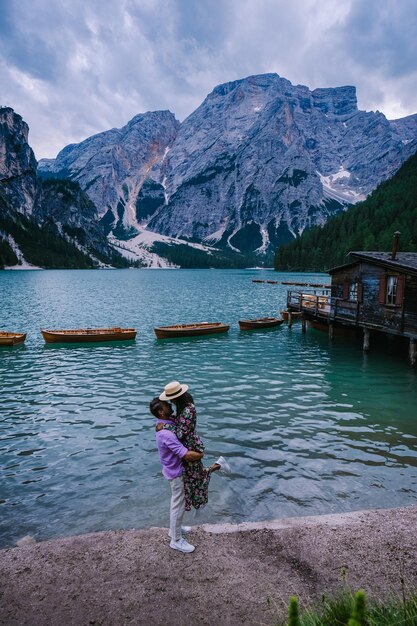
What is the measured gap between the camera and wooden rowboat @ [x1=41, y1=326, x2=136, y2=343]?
37.0 m

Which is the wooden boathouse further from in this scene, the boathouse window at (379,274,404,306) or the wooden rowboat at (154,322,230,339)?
the wooden rowboat at (154,322,230,339)

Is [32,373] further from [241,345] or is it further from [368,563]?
[368,563]

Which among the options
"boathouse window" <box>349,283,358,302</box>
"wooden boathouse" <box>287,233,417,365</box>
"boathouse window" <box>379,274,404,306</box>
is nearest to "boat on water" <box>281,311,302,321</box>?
"wooden boathouse" <box>287,233,417,365</box>

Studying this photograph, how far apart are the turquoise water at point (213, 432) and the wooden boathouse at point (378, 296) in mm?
2644

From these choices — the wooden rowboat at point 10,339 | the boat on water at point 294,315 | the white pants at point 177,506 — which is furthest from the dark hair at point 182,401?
the boat on water at point 294,315

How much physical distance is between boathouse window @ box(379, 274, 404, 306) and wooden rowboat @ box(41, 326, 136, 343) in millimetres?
21648

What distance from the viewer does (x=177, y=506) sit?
834cm

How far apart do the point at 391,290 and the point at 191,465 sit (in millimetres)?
27368

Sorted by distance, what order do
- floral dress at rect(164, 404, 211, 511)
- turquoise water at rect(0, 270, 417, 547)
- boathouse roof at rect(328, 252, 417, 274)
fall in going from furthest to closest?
boathouse roof at rect(328, 252, 417, 274) < turquoise water at rect(0, 270, 417, 547) < floral dress at rect(164, 404, 211, 511)

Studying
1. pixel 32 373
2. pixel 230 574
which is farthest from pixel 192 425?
pixel 32 373

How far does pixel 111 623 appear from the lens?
6555 millimetres

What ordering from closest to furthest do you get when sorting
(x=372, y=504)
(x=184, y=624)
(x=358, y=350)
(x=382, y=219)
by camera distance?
(x=184, y=624)
(x=372, y=504)
(x=358, y=350)
(x=382, y=219)

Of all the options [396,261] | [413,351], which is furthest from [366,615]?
[396,261]

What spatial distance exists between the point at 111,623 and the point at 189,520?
4439 millimetres
